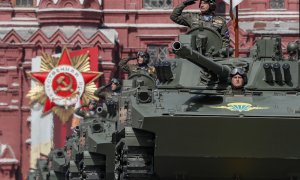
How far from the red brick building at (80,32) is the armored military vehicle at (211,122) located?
97.7 feet

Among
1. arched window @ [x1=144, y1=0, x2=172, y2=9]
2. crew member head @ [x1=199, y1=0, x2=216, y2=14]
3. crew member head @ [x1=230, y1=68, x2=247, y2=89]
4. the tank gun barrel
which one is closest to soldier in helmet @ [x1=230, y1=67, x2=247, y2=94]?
crew member head @ [x1=230, y1=68, x2=247, y2=89]

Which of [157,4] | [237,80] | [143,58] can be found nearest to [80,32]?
[157,4]

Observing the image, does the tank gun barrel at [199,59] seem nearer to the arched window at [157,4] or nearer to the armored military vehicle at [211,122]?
the armored military vehicle at [211,122]

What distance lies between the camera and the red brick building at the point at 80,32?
187 ft

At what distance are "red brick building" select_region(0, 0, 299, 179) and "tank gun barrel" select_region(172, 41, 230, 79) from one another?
3060 cm

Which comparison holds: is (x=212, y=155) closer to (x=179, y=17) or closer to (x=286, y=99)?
(x=286, y=99)

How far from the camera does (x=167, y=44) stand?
59.1 meters

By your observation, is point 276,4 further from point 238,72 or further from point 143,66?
point 238,72

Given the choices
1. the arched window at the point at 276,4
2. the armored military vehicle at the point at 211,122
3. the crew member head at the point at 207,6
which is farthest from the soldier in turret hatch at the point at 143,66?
the arched window at the point at 276,4

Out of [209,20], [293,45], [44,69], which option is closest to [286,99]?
[209,20]

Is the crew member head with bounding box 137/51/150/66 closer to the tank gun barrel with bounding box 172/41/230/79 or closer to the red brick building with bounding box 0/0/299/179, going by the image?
the tank gun barrel with bounding box 172/41/230/79

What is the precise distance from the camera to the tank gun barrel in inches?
969

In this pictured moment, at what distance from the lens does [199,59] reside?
82.6ft

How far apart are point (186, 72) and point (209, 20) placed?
1845mm
